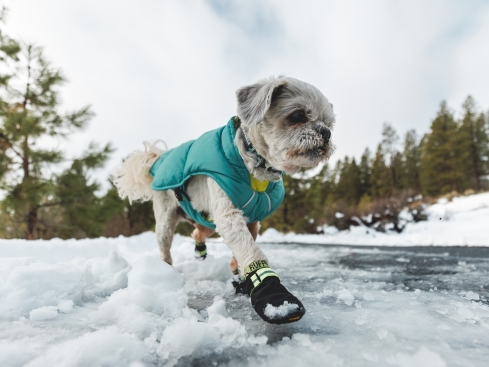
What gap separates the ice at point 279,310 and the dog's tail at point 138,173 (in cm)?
265

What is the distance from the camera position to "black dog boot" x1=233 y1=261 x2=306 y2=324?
153 cm

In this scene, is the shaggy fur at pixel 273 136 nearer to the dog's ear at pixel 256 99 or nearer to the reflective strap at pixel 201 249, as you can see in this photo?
the dog's ear at pixel 256 99

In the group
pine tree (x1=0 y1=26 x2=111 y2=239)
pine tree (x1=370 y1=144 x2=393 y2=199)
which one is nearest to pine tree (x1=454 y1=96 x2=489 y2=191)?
pine tree (x1=370 y1=144 x2=393 y2=199)

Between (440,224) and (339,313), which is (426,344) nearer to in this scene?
(339,313)

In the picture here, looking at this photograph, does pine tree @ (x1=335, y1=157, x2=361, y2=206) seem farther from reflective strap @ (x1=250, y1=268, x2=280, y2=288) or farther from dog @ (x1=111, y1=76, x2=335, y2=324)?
reflective strap @ (x1=250, y1=268, x2=280, y2=288)

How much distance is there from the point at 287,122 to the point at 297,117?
93 millimetres

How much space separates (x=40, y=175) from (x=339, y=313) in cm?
1431

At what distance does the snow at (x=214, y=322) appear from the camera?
1251 mm

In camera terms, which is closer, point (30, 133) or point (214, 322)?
point (214, 322)

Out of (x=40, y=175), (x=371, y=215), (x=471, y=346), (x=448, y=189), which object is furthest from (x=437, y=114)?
(x=471, y=346)

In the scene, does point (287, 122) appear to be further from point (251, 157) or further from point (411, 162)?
point (411, 162)

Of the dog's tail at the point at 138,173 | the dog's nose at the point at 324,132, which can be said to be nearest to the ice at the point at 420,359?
the dog's nose at the point at 324,132

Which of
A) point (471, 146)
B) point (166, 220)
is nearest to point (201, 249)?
point (166, 220)

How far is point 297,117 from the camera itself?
247 cm
